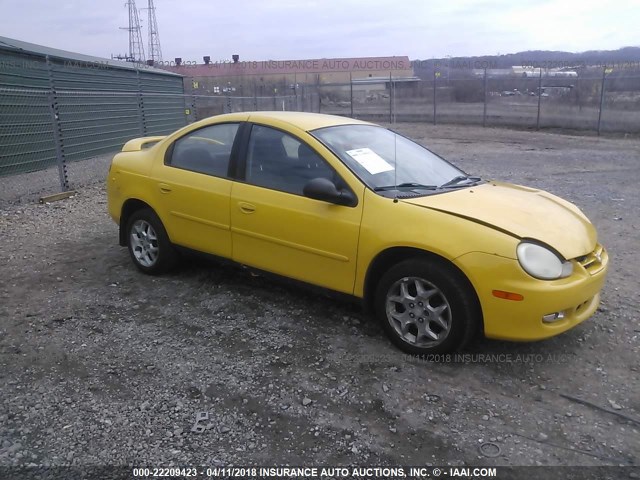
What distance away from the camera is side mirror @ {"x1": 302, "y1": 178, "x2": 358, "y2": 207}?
379 cm

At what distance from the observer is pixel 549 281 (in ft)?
10.8

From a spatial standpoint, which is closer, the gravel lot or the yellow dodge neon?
the gravel lot

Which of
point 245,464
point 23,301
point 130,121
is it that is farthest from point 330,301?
point 130,121

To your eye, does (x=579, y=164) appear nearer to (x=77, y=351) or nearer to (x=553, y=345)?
(x=553, y=345)

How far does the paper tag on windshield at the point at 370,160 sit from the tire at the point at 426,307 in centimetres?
84

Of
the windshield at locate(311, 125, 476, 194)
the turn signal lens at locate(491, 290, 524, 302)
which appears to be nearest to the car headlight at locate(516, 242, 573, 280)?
the turn signal lens at locate(491, 290, 524, 302)

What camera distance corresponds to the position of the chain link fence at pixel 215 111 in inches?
416

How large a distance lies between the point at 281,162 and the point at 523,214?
183cm

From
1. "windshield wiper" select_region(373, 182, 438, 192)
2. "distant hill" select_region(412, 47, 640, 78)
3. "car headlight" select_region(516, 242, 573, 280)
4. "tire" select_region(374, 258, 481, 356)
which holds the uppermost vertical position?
"distant hill" select_region(412, 47, 640, 78)

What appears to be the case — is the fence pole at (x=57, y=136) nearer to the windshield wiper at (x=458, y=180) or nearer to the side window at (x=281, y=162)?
the side window at (x=281, y=162)

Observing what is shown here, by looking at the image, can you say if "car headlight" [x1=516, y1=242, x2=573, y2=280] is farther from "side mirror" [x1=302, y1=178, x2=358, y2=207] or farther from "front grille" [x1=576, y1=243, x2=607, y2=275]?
"side mirror" [x1=302, y1=178, x2=358, y2=207]

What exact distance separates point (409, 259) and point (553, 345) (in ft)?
4.03

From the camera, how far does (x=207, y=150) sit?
4746mm

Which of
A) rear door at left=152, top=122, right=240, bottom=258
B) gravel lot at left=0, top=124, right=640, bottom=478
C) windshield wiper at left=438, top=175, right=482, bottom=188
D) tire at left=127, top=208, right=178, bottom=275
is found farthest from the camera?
tire at left=127, top=208, right=178, bottom=275
